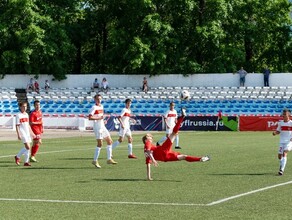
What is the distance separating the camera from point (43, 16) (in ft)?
224

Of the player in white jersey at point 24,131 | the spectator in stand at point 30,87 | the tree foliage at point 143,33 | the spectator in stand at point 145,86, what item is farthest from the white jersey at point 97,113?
the tree foliage at point 143,33

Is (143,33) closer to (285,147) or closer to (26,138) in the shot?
(26,138)

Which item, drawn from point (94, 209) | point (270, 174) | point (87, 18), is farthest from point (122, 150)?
point (87, 18)

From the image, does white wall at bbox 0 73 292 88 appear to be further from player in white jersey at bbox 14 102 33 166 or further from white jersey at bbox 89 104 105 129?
player in white jersey at bbox 14 102 33 166

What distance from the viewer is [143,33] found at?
69500 millimetres

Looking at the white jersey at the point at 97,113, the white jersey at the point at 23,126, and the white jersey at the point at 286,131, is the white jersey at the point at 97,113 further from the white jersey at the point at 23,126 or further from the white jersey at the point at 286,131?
the white jersey at the point at 286,131

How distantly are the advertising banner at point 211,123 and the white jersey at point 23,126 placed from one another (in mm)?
30232

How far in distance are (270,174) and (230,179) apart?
1.86 meters

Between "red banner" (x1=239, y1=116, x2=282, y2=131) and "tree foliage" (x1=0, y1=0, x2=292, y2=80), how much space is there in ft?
50.4

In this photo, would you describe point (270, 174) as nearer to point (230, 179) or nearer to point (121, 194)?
point (230, 179)

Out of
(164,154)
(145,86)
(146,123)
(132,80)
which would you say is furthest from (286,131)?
(132,80)

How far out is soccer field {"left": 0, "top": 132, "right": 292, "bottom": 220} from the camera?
45.4ft

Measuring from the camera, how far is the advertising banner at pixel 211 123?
5353 cm

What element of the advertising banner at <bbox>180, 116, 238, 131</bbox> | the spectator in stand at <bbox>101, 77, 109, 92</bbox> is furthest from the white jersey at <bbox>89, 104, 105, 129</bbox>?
the spectator in stand at <bbox>101, 77, 109, 92</bbox>
